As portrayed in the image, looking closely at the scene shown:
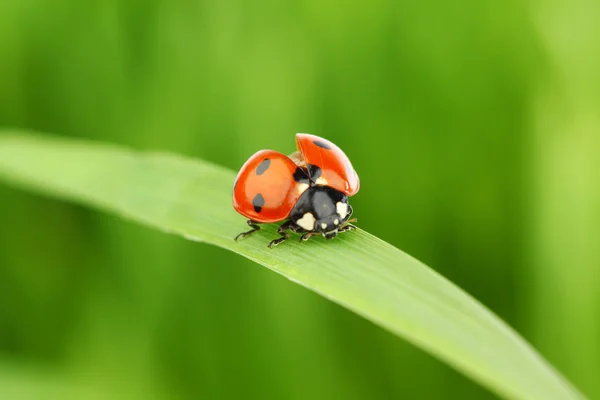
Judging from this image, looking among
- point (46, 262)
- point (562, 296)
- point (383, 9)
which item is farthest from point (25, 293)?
point (562, 296)

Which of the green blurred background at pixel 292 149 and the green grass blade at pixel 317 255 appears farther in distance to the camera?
the green blurred background at pixel 292 149

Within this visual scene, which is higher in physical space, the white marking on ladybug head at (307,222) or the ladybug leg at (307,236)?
the white marking on ladybug head at (307,222)

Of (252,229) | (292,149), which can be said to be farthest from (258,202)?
(292,149)

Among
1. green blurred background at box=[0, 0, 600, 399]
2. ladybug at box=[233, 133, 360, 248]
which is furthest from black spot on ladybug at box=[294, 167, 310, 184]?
green blurred background at box=[0, 0, 600, 399]

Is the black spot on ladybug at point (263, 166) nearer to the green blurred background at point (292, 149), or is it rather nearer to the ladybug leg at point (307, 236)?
the ladybug leg at point (307, 236)

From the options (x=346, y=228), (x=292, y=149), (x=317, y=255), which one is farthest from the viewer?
(x=292, y=149)

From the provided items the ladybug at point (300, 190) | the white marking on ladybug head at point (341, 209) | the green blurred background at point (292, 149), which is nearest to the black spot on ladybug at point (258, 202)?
the ladybug at point (300, 190)

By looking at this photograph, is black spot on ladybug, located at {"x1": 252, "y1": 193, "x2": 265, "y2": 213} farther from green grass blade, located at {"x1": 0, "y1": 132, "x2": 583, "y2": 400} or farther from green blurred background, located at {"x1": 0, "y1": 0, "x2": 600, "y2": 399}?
green blurred background, located at {"x1": 0, "y1": 0, "x2": 600, "y2": 399}

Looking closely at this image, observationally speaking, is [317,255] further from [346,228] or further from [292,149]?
[292,149]
